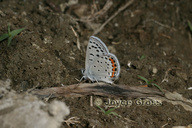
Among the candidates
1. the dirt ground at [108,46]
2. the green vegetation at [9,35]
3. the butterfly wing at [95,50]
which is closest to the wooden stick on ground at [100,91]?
the dirt ground at [108,46]

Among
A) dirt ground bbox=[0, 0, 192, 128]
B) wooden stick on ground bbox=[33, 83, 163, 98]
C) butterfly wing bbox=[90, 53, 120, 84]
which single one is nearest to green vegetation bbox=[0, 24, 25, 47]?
dirt ground bbox=[0, 0, 192, 128]

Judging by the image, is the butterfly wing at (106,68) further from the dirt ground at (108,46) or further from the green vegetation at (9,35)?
the green vegetation at (9,35)

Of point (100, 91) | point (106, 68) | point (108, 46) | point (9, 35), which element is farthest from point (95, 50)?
point (9, 35)

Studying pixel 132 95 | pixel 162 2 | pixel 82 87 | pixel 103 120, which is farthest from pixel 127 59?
pixel 162 2

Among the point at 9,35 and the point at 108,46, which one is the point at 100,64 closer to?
the point at 108,46

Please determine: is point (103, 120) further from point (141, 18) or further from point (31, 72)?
point (141, 18)

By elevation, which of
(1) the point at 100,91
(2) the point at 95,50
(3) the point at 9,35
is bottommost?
(1) the point at 100,91
